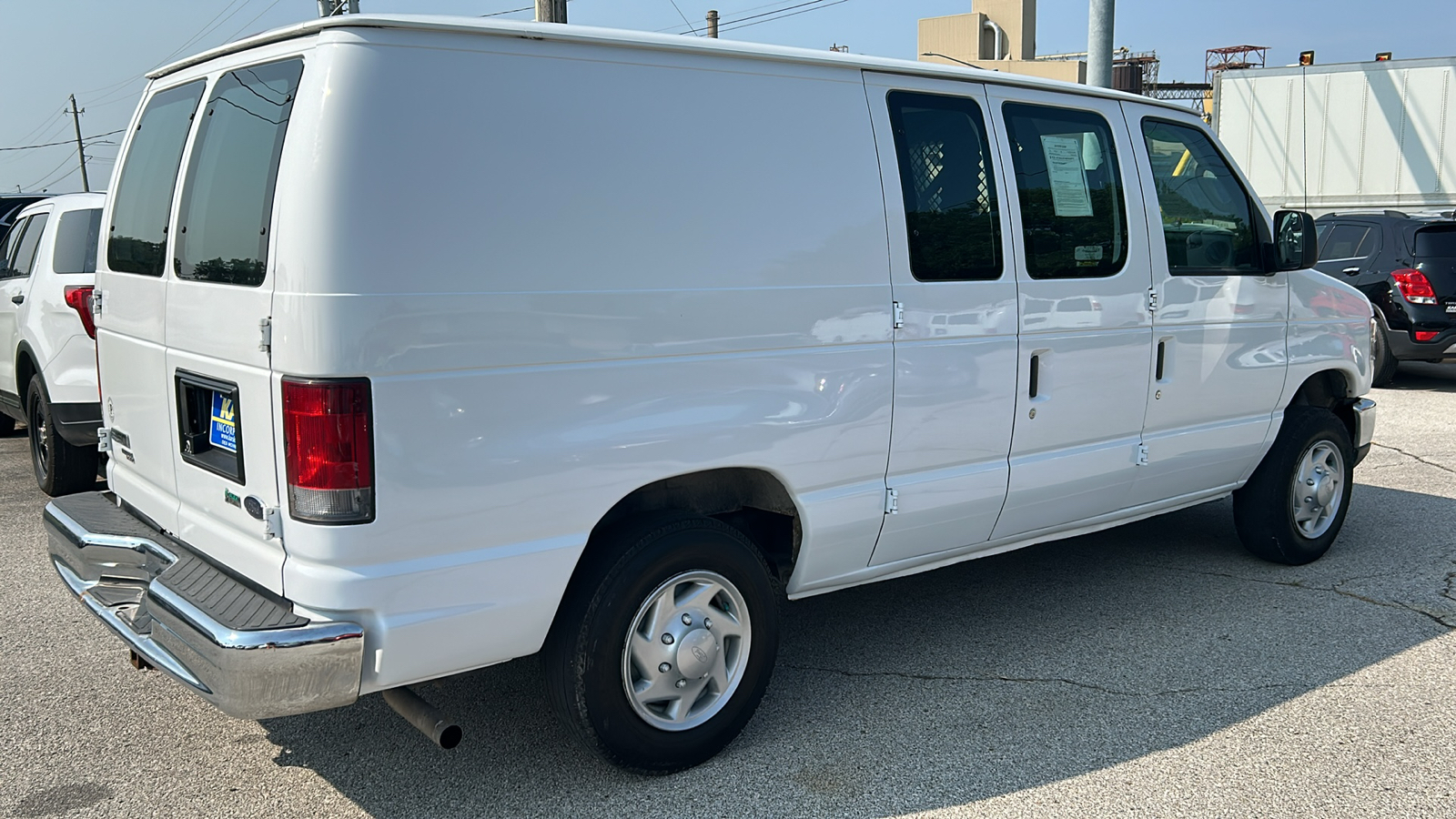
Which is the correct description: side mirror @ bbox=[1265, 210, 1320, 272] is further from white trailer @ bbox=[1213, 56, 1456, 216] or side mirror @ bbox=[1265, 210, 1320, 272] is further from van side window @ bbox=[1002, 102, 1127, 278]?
white trailer @ bbox=[1213, 56, 1456, 216]

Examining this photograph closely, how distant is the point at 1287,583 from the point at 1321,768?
2.05 metres

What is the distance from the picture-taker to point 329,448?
2877mm

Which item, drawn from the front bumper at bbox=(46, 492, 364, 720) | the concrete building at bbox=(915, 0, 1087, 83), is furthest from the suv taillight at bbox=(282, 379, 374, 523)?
the concrete building at bbox=(915, 0, 1087, 83)

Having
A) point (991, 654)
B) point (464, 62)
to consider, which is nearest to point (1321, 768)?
point (991, 654)

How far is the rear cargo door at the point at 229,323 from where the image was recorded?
304 centimetres

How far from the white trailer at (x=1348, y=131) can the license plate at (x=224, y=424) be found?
14878 millimetres

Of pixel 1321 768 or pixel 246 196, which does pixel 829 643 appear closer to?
Answer: pixel 1321 768

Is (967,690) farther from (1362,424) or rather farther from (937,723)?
(1362,424)

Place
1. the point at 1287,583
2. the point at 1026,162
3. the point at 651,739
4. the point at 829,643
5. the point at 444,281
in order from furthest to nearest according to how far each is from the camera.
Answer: the point at 1287,583, the point at 829,643, the point at 1026,162, the point at 651,739, the point at 444,281

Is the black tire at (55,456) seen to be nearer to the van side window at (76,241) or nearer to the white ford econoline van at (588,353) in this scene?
the van side window at (76,241)

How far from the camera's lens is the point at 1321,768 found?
3678 mm

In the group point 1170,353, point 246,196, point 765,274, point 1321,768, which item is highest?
point 246,196

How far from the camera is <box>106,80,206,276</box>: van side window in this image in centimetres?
372

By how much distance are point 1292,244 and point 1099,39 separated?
18.7 ft
